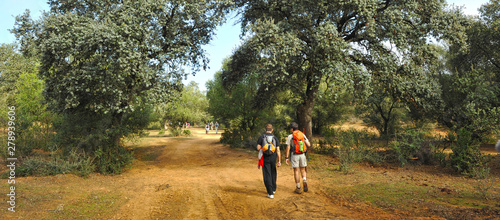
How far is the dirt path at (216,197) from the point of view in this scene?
6035 mm

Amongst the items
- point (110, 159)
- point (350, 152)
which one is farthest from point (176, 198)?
point (350, 152)

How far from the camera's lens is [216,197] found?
24.0ft

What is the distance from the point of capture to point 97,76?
389 inches

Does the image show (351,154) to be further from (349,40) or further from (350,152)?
(349,40)

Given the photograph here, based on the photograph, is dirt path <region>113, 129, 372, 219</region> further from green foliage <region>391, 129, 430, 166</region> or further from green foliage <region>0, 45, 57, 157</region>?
green foliage <region>0, 45, 57, 157</region>

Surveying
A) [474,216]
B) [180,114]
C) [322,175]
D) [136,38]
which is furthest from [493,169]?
[180,114]

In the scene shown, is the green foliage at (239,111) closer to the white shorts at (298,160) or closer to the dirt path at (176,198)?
the dirt path at (176,198)

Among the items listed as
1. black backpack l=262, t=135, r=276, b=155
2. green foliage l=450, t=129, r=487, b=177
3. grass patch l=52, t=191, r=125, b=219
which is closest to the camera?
grass patch l=52, t=191, r=125, b=219

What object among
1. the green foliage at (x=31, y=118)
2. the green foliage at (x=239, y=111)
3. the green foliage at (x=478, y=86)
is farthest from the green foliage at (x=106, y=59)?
the green foliage at (x=478, y=86)

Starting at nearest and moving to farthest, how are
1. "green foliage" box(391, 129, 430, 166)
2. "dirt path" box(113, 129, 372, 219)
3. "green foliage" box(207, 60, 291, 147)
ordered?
"dirt path" box(113, 129, 372, 219)
"green foliage" box(391, 129, 430, 166)
"green foliage" box(207, 60, 291, 147)

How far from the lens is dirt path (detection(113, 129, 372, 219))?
6.04m

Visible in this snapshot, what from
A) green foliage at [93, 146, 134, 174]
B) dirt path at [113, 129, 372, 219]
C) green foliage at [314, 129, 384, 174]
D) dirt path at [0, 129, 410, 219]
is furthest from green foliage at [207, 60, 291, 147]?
dirt path at [0, 129, 410, 219]

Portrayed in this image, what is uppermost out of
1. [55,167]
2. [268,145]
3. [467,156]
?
[268,145]

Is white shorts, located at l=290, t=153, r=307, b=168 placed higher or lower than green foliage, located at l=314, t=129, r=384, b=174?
higher
